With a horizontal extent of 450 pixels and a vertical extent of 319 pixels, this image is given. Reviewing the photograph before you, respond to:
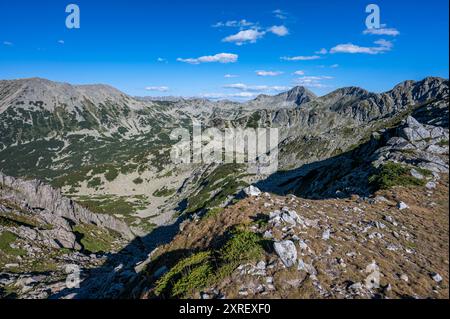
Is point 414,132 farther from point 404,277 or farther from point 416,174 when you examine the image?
point 404,277

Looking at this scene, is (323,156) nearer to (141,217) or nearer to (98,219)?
(141,217)

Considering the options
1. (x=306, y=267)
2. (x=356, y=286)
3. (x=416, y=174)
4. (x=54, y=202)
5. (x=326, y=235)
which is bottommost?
(x=54, y=202)

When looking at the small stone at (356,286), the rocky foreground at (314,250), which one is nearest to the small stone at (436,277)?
→ the rocky foreground at (314,250)

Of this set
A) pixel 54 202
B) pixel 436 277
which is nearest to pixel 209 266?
pixel 436 277

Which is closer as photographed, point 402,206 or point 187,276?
point 187,276

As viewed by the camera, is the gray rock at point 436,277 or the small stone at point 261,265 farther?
the gray rock at point 436,277

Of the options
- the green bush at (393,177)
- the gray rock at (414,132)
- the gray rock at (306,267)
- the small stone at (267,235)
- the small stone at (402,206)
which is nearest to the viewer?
the gray rock at (306,267)

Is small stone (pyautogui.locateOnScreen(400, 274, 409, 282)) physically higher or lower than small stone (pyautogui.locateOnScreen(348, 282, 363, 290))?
lower

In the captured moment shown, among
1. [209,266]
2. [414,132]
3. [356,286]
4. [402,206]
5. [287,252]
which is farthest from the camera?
[414,132]

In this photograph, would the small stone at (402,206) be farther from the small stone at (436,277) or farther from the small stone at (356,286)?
the small stone at (356,286)

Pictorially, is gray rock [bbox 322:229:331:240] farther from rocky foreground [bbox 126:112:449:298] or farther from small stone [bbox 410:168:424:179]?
small stone [bbox 410:168:424:179]

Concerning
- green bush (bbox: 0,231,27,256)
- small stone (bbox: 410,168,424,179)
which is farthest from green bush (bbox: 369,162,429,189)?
green bush (bbox: 0,231,27,256)
